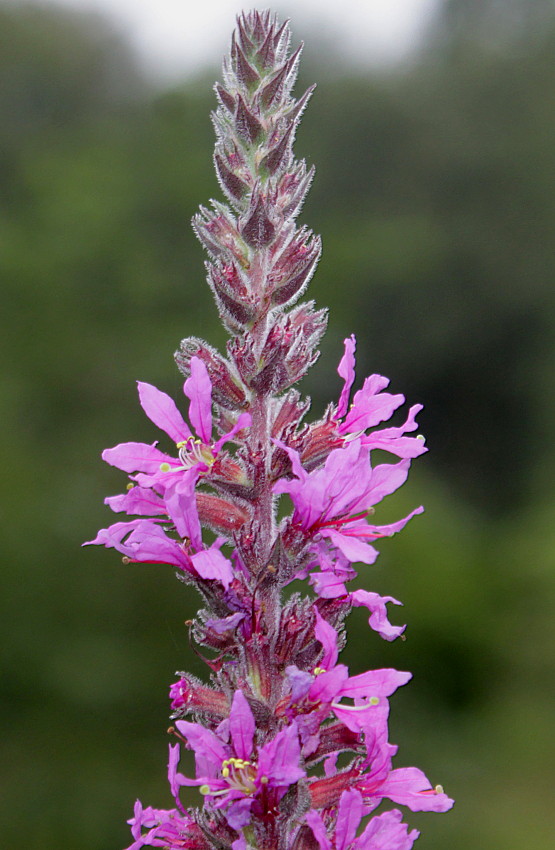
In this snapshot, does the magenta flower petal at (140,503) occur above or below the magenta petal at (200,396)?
below

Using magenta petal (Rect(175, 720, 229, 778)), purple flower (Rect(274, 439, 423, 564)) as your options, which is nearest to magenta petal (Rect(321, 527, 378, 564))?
purple flower (Rect(274, 439, 423, 564))

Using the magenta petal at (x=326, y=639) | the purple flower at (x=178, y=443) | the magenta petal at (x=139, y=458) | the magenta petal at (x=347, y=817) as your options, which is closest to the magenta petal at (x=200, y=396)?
the purple flower at (x=178, y=443)

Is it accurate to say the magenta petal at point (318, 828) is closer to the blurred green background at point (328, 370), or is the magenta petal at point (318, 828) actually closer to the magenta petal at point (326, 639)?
the magenta petal at point (326, 639)

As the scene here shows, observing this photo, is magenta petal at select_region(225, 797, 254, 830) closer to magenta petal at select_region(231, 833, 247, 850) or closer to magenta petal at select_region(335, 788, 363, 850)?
magenta petal at select_region(231, 833, 247, 850)

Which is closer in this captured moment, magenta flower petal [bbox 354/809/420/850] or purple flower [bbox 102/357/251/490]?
magenta flower petal [bbox 354/809/420/850]

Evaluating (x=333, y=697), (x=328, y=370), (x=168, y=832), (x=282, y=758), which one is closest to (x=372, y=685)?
(x=333, y=697)

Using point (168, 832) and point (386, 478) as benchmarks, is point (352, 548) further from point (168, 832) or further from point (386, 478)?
point (168, 832)

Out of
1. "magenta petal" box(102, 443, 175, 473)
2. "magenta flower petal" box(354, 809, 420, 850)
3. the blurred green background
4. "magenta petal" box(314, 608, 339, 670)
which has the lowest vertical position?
"magenta flower petal" box(354, 809, 420, 850)

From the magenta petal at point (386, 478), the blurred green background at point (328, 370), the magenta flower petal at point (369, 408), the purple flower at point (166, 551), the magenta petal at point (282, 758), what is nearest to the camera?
the magenta petal at point (282, 758)

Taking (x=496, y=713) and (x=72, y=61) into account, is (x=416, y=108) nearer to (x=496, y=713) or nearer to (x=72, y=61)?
(x=72, y=61)
